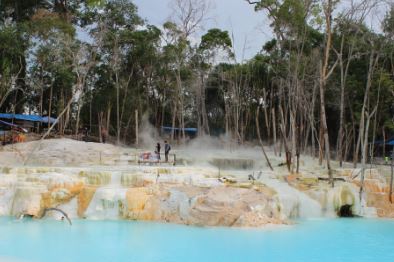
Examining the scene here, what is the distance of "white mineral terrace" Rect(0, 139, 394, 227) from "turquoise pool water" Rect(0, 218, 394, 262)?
2.00 feet

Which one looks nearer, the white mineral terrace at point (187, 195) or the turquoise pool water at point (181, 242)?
the turquoise pool water at point (181, 242)

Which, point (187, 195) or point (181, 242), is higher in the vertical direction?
point (187, 195)

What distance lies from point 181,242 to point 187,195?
9.40 feet

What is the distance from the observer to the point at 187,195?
13.6 m

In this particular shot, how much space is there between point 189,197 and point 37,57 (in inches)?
623

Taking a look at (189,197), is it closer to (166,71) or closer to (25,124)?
(166,71)

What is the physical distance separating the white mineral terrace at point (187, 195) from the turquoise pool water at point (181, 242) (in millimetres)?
610

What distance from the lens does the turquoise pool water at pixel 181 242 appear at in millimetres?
9484

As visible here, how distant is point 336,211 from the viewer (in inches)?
617

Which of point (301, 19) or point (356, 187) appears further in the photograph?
point (301, 19)

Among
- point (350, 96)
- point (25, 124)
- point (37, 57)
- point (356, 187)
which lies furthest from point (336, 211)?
point (25, 124)

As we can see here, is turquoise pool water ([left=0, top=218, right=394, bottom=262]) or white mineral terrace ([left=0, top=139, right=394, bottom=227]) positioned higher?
white mineral terrace ([left=0, top=139, right=394, bottom=227])

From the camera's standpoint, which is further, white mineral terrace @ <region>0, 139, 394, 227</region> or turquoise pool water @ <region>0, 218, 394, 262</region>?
white mineral terrace @ <region>0, 139, 394, 227</region>

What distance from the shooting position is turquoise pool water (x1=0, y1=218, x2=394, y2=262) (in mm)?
9484
